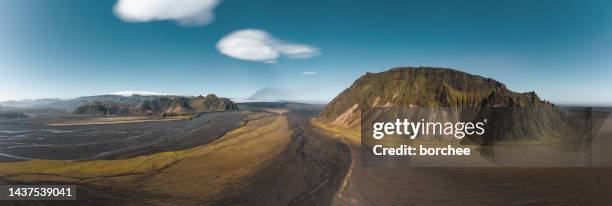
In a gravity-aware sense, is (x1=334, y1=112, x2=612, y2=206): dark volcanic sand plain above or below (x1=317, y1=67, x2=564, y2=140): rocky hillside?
→ below

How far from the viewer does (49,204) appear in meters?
23.3

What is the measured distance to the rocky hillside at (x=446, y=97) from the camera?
55969 millimetres

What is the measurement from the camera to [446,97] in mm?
66188

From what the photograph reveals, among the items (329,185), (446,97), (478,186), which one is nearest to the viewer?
(478,186)

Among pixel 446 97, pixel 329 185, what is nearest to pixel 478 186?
pixel 329 185

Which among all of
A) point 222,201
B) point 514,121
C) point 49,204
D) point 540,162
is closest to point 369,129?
point 514,121

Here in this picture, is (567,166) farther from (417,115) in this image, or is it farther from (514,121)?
(417,115)

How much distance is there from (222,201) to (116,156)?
36.1 m

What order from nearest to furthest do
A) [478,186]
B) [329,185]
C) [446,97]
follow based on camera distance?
[478,186] → [329,185] → [446,97]

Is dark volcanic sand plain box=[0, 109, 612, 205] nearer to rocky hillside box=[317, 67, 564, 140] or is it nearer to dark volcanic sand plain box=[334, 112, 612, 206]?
dark volcanic sand plain box=[334, 112, 612, 206]

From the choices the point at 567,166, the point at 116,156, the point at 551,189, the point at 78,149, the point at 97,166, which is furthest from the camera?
the point at 78,149

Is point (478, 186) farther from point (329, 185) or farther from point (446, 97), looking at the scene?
point (446, 97)

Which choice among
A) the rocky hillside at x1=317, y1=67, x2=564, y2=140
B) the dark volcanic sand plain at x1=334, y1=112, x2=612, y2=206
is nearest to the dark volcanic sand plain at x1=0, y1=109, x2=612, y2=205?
the dark volcanic sand plain at x1=334, y1=112, x2=612, y2=206

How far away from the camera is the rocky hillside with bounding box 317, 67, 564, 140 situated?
56.0 meters
